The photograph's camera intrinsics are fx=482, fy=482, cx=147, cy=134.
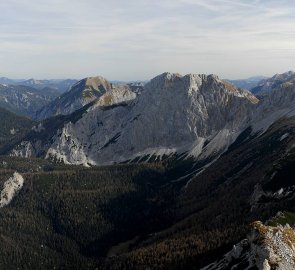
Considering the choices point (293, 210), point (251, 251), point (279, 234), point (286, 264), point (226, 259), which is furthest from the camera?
point (293, 210)

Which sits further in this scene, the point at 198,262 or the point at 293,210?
the point at 293,210

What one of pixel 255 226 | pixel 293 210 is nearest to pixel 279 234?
pixel 255 226

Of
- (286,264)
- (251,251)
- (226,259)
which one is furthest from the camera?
(226,259)

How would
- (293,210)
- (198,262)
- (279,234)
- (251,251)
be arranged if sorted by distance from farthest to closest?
1. (293,210)
2. (198,262)
3. (251,251)
4. (279,234)

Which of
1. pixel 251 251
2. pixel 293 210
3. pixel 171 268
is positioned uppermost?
pixel 251 251

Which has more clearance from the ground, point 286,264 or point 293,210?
point 286,264

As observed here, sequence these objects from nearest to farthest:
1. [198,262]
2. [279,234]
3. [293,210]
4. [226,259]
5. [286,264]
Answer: [286,264] < [279,234] < [226,259] < [198,262] < [293,210]

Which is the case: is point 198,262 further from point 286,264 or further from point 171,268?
point 286,264

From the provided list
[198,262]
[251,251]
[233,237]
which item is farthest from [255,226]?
[233,237]

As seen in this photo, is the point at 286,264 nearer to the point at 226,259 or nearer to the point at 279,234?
the point at 279,234
